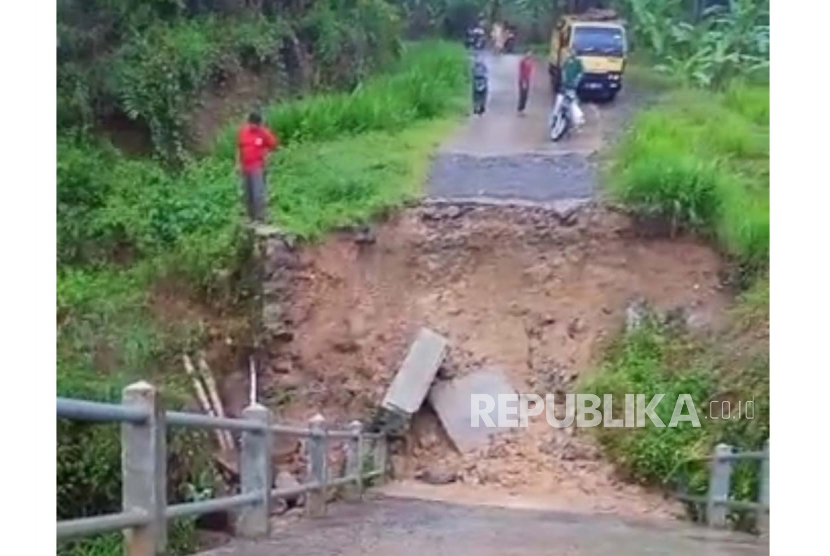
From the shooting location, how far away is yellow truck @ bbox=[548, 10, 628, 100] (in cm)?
162

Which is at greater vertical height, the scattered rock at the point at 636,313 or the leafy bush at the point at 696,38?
the leafy bush at the point at 696,38

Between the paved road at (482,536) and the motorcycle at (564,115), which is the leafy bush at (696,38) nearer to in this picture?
the motorcycle at (564,115)

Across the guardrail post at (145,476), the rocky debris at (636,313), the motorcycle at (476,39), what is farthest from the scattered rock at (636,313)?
the guardrail post at (145,476)

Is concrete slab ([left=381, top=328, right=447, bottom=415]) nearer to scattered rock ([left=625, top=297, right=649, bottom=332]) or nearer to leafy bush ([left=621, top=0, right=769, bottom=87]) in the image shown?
scattered rock ([left=625, top=297, right=649, bottom=332])

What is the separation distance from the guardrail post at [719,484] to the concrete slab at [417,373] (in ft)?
0.94

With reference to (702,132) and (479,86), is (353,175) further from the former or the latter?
(702,132)

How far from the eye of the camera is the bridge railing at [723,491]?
1523 millimetres

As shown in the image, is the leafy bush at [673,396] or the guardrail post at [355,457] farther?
the guardrail post at [355,457]

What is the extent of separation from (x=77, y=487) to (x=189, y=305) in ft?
0.80

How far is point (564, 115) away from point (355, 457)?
415 mm

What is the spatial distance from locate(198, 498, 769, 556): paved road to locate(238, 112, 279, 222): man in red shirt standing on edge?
1.06 feet

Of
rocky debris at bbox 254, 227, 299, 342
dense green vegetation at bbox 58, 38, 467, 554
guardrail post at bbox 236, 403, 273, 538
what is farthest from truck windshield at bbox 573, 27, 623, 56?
guardrail post at bbox 236, 403, 273, 538

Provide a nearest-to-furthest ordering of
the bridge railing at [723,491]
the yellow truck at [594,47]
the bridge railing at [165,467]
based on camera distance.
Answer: the bridge railing at [165,467]
the bridge railing at [723,491]
the yellow truck at [594,47]

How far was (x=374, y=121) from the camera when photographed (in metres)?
1.71
